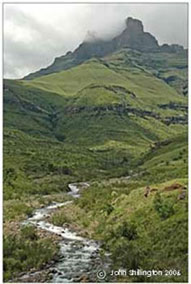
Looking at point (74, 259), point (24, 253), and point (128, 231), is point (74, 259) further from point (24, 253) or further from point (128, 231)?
point (128, 231)

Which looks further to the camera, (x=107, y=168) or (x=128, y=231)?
(x=107, y=168)

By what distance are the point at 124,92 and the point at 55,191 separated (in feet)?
470

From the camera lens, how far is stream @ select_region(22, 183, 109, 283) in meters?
18.2

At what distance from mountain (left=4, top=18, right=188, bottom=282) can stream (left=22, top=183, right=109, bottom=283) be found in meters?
0.76

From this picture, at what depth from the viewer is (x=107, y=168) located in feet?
305

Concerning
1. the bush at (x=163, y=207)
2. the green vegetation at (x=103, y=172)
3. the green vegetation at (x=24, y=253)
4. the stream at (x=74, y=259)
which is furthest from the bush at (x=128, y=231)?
the green vegetation at (x=24, y=253)

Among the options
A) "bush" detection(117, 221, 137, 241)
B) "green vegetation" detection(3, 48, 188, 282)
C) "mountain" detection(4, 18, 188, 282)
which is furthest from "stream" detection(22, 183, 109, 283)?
"bush" detection(117, 221, 137, 241)

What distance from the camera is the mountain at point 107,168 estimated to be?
2219 cm

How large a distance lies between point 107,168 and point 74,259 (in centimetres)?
7180

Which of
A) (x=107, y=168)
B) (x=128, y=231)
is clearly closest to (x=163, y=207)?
(x=128, y=231)

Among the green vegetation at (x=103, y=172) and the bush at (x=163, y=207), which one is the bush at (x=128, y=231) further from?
the bush at (x=163, y=207)

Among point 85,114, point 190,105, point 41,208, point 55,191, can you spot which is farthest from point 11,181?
point 85,114

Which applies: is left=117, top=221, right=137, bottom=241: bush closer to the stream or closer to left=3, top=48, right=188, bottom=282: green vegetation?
left=3, top=48, right=188, bottom=282: green vegetation

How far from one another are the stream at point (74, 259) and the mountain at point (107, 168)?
76 centimetres
